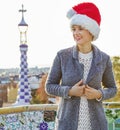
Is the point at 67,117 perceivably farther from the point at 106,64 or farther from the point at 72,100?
the point at 106,64

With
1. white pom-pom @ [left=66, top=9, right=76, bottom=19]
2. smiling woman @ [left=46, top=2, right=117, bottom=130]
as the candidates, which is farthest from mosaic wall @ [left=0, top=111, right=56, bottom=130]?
white pom-pom @ [left=66, top=9, right=76, bottom=19]

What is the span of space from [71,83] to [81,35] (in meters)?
0.21

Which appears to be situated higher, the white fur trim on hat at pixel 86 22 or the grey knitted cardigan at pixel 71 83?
the white fur trim on hat at pixel 86 22

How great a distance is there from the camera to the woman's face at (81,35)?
2105 mm

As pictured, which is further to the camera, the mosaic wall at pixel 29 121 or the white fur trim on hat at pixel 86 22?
the mosaic wall at pixel 29 121

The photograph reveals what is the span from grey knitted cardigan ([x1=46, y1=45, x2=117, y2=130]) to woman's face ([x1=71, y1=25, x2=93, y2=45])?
61 mm

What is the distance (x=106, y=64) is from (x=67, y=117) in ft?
0.97

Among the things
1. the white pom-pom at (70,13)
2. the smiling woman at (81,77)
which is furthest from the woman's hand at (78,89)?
the white pom-pom at (70,13)

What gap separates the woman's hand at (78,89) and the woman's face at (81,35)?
0.56 ft

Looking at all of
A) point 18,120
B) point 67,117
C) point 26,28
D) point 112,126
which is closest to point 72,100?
point 67,117

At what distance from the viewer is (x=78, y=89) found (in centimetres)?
208

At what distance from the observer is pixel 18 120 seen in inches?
127

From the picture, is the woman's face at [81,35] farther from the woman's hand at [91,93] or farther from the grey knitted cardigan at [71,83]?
the woman's hand at [91,93]

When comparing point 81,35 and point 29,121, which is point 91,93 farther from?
point 29,121
